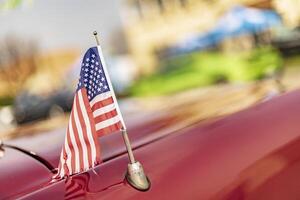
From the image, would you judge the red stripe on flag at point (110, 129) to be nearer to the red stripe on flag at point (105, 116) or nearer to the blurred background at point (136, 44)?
the red stripe on flag at point (105, 116)

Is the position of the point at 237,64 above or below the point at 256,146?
below

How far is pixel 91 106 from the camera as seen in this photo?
167cm

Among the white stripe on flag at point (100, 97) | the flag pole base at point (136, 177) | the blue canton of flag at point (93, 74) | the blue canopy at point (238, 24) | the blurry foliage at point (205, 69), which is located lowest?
the blurry foliage at point (205, 69)

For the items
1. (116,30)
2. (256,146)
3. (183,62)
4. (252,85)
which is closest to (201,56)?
(183,62)

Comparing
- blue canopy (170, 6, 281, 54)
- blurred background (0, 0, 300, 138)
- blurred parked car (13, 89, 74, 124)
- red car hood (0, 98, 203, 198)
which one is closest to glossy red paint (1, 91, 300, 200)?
red car hood (0, 98, 203, 198)

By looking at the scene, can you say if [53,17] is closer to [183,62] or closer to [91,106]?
[183,62]

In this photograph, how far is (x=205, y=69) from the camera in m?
12.5

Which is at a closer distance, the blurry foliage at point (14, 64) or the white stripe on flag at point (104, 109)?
the white stripe on flag at point (104, 109)

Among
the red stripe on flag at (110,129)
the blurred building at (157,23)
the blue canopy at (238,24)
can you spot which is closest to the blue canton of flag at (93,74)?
the red stripe on flag at (110,129)

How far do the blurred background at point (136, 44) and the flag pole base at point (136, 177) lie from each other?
29.9 ft

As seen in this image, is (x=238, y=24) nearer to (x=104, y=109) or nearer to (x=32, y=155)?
(x=32, y=155)

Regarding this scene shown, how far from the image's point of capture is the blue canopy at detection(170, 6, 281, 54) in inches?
507

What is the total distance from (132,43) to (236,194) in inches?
570

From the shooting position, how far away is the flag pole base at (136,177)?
1.56 m
